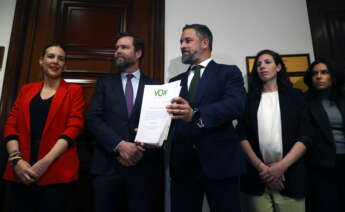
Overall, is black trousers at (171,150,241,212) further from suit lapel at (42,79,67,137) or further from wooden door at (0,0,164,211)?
wooden door at (0,0,164,211)

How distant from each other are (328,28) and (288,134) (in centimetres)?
156

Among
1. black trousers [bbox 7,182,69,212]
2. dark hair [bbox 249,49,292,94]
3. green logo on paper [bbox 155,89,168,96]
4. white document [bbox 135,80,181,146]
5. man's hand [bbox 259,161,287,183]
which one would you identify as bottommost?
black trousers [bbox 7,182,69,212]

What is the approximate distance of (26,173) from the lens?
4.33ft

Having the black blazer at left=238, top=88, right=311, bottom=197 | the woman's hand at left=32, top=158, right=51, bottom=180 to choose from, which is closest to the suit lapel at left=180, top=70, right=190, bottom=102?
the black blazer at left=238, top=88, right=311, bottom=197

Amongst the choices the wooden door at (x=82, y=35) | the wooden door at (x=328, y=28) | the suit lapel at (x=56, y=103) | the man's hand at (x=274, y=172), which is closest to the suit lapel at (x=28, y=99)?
the suit lapel at (x=56, y=103)

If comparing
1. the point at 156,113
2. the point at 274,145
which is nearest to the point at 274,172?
the point at 274,145

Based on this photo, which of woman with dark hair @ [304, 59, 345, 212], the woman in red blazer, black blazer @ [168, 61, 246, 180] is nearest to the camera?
black blazer @ [168, 61, 246, 180]

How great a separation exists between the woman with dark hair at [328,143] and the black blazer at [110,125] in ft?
4.03

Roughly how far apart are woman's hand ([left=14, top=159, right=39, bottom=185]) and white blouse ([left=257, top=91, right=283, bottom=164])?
1.55 meters

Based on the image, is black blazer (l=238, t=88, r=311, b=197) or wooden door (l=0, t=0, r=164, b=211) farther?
wooden door (l=0, t=0, r=164, b=211)

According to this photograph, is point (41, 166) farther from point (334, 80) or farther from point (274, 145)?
point (334, 80)

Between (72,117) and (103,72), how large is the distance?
0.73 meters

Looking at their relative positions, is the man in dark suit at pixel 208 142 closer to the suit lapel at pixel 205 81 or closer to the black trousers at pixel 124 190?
the suit lapel at pixel 205 81

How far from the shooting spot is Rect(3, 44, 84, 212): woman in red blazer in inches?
52.8
